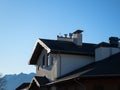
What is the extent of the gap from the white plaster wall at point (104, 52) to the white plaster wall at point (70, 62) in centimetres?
144

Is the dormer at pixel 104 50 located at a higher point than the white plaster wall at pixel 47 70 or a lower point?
higher

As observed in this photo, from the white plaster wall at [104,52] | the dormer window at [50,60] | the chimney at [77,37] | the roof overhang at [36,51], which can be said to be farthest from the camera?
the roof overhang at [36,51]

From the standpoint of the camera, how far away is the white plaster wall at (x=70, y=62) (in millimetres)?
26000

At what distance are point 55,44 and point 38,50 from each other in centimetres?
342

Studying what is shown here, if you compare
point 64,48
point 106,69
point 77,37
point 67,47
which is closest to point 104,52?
point 64,48

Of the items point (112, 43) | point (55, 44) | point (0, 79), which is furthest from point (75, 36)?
point (0, 79)

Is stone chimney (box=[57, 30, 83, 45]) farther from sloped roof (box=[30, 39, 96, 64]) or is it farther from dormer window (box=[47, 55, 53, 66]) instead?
dormer window (box=[47, 55, 53, 66])

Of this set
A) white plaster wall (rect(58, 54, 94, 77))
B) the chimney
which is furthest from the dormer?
the chimney

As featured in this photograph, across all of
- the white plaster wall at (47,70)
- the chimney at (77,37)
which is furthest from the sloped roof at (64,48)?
the white plaster wall at (47,70)

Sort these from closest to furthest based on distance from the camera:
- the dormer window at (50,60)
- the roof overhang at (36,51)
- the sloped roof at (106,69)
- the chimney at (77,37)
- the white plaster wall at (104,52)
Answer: the sloped roof at (106,69), the white plaster wall at (104,52), the dormer window at (50,60), the chimney at (77,37), the roof overhang at (36,51)

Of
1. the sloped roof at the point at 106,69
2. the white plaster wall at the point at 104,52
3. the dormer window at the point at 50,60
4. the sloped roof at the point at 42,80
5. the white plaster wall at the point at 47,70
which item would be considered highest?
the white plaster wall at the point at 104,52

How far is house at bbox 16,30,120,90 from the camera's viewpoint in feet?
64.1

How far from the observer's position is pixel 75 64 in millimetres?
26469

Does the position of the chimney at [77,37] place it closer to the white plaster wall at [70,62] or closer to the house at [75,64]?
the house at [75,64]
